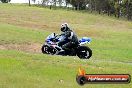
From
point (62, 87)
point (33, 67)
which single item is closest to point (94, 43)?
point (33, 67)

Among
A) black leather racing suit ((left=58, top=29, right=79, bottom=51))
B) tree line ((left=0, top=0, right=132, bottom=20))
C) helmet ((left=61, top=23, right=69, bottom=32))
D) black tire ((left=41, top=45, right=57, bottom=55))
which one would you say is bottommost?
tree line ((left=0, top=0, right=132, bottom=20))

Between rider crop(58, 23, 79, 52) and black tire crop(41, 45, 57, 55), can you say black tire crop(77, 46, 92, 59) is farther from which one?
black tire crop(41, 45, 57, 55)

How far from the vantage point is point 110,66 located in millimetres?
20562

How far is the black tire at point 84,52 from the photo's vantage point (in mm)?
23531

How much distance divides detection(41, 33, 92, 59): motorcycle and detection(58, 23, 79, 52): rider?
211mm

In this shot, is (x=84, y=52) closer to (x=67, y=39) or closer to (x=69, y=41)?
(x=69, y=41)

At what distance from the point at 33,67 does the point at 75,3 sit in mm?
110548

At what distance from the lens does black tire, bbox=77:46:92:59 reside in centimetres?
2353

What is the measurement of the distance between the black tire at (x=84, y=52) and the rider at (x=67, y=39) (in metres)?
0.40

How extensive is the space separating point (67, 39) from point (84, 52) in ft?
4.19

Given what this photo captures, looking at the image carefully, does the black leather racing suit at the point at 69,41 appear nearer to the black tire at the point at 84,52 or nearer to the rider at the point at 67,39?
the rider at the point at 67,39

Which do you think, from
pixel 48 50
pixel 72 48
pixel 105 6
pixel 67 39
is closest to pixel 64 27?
pixel 67 39

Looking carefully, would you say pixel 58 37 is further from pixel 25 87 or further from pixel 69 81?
pixel 25 87

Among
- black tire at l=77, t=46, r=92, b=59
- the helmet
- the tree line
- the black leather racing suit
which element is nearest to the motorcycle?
black tire at l=77, t=46, r=92, b=59
